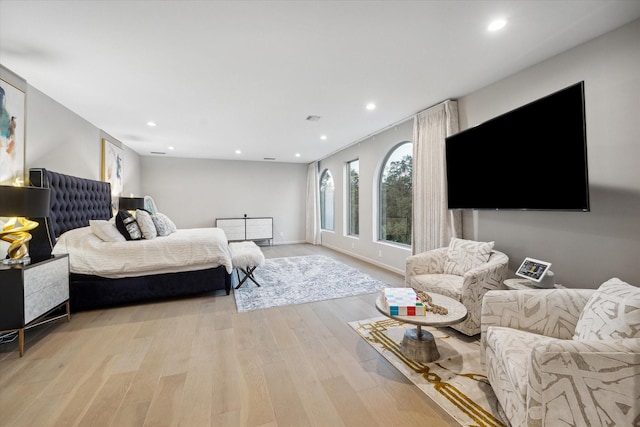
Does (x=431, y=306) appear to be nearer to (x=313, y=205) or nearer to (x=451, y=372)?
(x=451, y=372)

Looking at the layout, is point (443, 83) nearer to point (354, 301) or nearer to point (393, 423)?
point (354, 301)

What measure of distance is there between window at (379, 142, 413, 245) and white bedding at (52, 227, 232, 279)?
2906mm

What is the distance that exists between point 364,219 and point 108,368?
174 inches

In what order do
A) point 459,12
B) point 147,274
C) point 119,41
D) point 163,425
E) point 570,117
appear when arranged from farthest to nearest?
point 147,274
point 119,41
point 570,117
point 459,12
point 163,425

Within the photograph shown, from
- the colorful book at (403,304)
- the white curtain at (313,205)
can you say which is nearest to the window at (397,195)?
the colorful book at (403,304)

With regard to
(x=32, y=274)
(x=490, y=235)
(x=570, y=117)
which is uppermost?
(x=570, y=117)

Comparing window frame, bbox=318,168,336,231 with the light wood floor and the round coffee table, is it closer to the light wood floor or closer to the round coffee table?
the light wood floor

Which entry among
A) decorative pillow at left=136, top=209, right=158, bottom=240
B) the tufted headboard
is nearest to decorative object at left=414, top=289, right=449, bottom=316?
decorative pillow at left=136, top=209, right=158, bottom=240

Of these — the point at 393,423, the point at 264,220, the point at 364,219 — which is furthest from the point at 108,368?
the point at 264,220

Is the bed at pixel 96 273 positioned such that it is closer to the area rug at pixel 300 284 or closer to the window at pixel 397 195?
the area rug at pixel 300 284

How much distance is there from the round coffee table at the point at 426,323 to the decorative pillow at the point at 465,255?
75 cm

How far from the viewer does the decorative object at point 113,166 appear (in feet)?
14.4

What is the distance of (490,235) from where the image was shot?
9.55 feet

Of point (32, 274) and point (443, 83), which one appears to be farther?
point (443, 83)
